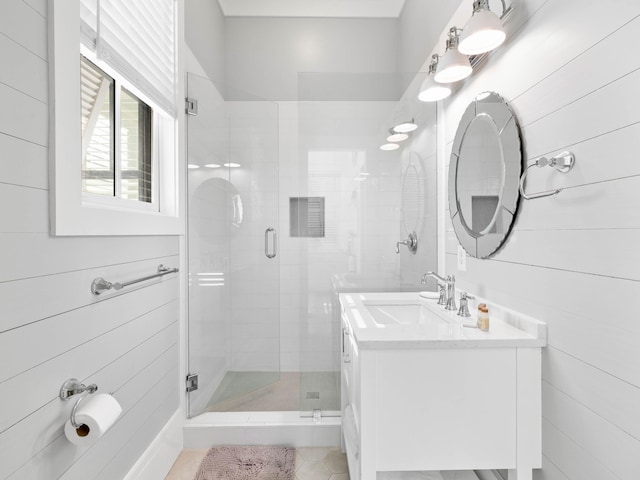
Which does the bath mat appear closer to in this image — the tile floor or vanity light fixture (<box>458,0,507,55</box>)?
the tile floor

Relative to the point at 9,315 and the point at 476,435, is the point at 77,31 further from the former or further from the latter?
the point at 476,435

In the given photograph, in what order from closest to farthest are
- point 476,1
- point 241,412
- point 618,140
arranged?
point 618,140
point 476,1
point 241,412

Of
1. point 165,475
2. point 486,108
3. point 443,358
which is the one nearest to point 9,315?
point 443,358

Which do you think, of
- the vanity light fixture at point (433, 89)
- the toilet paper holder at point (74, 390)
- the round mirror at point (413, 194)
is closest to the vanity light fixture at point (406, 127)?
the round mirror at point (413, 194)

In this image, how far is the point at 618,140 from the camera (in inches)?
32.8

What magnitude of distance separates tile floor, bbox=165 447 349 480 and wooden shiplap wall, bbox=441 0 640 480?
3.24 ft

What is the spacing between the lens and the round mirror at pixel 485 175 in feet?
4.18

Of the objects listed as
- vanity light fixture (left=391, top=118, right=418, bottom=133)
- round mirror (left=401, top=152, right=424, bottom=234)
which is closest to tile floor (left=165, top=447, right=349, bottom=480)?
round mirror (left=401, top=152, right=424, bottom=234)

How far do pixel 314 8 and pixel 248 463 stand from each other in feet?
10.6

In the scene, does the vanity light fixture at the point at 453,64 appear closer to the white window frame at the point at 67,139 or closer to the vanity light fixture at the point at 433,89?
the vanity light fixture at the point at 433,89

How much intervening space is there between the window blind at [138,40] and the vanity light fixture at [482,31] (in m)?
1.34

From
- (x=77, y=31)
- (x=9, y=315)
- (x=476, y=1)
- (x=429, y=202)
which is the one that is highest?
(x=476, y=1)

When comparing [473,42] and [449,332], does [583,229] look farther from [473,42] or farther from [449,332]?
[473,42]

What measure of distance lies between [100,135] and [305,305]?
4.65 feet
